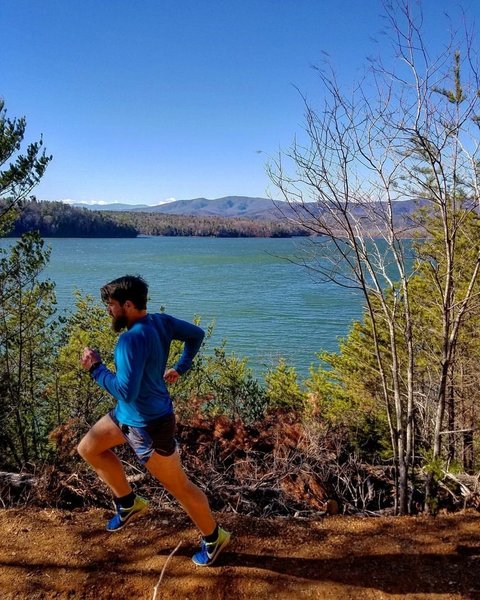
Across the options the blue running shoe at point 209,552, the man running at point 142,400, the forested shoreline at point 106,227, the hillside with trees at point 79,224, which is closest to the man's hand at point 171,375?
the man running at point 142,400

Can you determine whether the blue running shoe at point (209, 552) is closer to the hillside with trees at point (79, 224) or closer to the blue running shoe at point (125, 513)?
the blue running shoe at point (125, 513)

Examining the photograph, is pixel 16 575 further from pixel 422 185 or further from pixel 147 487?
pixel 422 185

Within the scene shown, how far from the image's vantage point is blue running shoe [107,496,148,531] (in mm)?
3377

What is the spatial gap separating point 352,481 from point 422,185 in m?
3.22

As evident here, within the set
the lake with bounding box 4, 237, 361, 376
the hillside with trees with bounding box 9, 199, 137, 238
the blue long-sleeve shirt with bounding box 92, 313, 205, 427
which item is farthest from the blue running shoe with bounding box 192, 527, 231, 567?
the hillside with trees with bounding box 9, 199, 137, 238

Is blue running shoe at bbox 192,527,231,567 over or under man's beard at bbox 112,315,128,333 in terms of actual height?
under

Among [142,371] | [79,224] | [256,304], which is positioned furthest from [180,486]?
[79,224]

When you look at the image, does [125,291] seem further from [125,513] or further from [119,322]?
[125,513]

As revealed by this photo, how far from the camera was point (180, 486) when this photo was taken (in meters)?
3.04

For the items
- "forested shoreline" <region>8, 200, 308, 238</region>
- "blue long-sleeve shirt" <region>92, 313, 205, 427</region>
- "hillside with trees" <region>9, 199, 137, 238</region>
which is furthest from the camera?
"hillside with trees" <region>9, 199, 137, 238</region>

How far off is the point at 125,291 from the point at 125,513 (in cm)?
165

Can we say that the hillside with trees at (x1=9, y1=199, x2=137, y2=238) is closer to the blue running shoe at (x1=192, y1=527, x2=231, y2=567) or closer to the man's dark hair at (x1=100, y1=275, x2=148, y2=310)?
the man's dark hair at (x1=100, y1=275, x2=148, y2=310)

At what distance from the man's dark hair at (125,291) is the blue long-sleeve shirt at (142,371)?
124 mm

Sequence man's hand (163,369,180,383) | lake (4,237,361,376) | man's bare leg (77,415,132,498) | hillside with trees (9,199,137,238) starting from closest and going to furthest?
man's bare leg (77,415,132,498) → man's hand (163,369,180,383) → lake (4,237,361,376) → hillside with trees (9,199,137,238)
